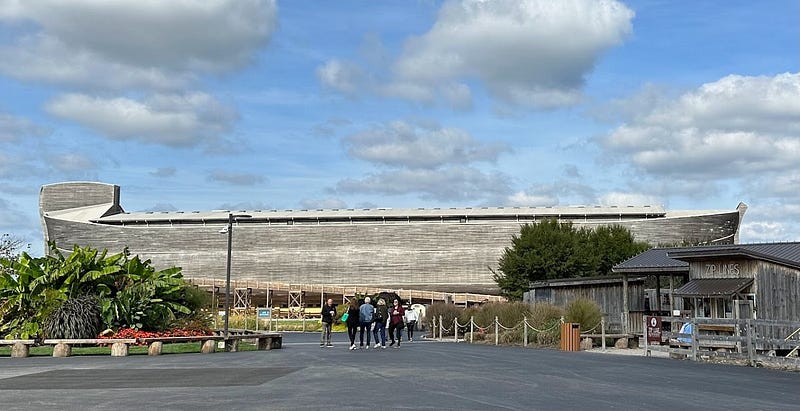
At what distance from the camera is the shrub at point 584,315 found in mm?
32250

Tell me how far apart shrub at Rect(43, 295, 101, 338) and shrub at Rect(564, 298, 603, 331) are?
1716 cm

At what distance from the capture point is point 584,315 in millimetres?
32406

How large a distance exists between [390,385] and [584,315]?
64.4 ft

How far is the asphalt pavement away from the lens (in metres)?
11.8

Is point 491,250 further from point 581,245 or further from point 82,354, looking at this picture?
point 82,354

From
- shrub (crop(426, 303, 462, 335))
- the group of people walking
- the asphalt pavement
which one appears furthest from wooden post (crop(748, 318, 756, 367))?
shrub (crop(426, 303, 462, 335))

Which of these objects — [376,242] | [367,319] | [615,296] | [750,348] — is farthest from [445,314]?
[376,242]

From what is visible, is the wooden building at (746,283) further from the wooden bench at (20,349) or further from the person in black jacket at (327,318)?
the wooden bench at (20,349)

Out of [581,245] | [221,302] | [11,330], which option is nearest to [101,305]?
[11,330]

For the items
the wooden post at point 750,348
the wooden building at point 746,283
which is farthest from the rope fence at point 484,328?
the wooden post at point 750,348

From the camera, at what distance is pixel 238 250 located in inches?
4198

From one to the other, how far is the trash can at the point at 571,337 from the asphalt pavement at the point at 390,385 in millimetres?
7586

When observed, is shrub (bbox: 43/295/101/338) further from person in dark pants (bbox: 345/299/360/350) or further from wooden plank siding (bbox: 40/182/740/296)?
wooden plank siding (bbox: 40/182/740/296)

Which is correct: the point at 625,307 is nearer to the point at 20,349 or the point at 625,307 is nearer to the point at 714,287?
the point at 714,287
